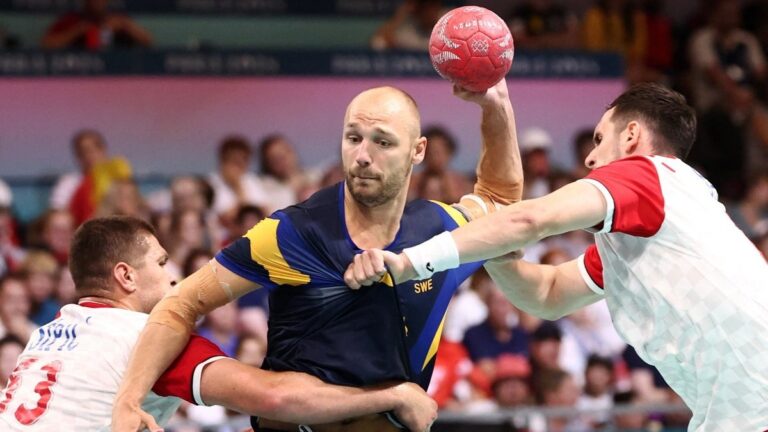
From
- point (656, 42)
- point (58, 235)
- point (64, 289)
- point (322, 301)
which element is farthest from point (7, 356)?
point (656, 42)

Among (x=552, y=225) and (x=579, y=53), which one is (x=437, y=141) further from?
(x=552, y=225)

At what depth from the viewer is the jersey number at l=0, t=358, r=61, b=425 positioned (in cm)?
602

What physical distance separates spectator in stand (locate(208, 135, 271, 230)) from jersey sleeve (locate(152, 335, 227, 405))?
622 centimetres

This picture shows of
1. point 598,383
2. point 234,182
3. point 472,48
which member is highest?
point 472,48

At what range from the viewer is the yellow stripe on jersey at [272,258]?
18.9ft

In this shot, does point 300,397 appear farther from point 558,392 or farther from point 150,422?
point 558,392

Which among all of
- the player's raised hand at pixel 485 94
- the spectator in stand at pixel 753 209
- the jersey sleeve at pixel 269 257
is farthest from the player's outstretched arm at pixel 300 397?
the spectator in stand at pixel 753 209

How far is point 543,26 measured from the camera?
15.4 meters

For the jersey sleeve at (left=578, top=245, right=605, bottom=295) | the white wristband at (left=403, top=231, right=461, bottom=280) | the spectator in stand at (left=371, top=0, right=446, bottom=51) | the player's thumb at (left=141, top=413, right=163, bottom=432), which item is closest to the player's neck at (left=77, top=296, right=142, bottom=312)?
the player's thumb at (left=141, top=413, right=163, bottom=432)

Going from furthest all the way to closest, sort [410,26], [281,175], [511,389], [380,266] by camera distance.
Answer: [410,26], [281,175], [511,389], [380,266]

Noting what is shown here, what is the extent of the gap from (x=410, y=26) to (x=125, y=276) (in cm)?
854

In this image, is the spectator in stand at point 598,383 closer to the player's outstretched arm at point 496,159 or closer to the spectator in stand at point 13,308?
the spectator in stand at point 13,308

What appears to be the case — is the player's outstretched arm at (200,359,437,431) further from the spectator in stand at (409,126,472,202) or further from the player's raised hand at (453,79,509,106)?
the spectator in stand at (409,126,472,202)

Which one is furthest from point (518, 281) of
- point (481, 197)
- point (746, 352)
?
point (746, 352)
